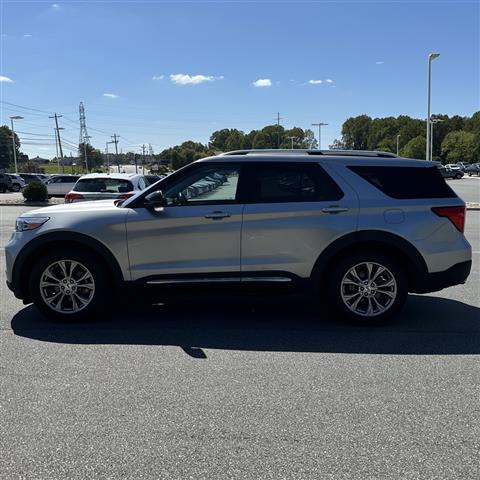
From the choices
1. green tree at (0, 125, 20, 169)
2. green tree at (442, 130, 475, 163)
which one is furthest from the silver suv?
green tree at (0, 125, 20, 169)

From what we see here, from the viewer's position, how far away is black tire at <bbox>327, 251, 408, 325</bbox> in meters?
5.39

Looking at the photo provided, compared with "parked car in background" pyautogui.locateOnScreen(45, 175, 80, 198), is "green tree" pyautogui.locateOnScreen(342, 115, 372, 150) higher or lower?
higher

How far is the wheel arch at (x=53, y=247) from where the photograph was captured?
5.36 metres

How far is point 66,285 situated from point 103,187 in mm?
7936

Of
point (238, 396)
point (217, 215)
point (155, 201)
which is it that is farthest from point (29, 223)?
point (238, 396)

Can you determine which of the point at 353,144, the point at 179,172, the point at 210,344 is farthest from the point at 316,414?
the point at 353,144

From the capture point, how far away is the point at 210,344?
16.0ft

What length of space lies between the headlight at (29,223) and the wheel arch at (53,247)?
159 millimetres

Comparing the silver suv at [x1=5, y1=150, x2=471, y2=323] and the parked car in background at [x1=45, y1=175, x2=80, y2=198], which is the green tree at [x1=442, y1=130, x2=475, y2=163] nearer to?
the parked car in background at [x1=45, y1=175, x2=80, y2=198]

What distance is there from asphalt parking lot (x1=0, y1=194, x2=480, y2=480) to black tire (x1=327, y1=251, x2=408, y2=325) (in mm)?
225

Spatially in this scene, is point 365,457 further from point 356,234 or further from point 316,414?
point 356,234

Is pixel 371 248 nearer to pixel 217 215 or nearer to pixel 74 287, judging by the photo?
pixel 217 215

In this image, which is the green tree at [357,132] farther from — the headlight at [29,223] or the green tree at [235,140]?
the headlight at [29,223]

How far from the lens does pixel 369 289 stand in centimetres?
543
